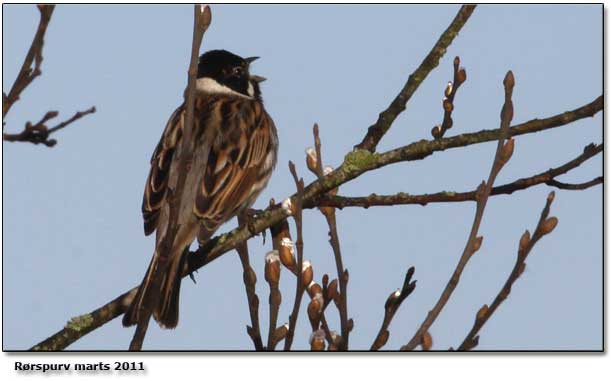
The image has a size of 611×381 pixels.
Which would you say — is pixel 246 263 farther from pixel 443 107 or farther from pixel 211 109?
pixel 211 109

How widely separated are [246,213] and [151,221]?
66 cm

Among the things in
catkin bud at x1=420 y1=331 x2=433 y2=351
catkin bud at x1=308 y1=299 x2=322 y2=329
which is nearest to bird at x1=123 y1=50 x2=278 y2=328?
catkin bud at x1=308 y1=299 x2=322 y2=329

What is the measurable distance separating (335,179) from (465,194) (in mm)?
793

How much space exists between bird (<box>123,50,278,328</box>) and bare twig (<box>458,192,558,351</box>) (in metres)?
1.83

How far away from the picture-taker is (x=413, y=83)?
19.2 feet

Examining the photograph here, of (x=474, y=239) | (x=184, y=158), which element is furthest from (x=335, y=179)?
(x=474, y=239)

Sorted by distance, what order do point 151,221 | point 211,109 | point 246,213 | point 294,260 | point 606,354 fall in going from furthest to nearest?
point 211,109 → point 246,213 → point 151,221 → point 606,354 → point 294,260

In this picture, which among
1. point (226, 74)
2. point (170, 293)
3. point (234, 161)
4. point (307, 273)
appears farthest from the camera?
point (226, 74)

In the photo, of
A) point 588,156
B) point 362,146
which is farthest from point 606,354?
point 362,146

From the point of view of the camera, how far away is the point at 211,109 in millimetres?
6977

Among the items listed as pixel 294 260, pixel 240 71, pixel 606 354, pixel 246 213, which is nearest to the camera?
pixel 294 260

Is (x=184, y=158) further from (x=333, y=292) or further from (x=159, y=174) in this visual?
(x=159, y=174)

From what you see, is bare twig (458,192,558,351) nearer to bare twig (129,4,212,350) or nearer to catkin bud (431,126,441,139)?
bare twig (129,4,212,350)

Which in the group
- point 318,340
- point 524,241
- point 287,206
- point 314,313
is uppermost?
point 287,206
